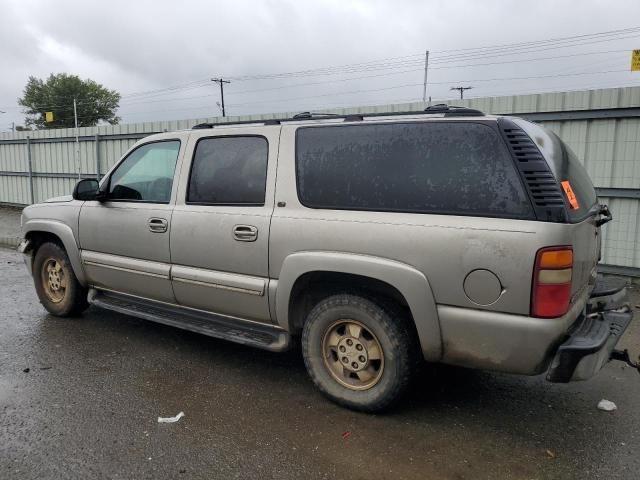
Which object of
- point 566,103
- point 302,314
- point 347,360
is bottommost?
point 347,360

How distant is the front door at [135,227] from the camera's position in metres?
4.27

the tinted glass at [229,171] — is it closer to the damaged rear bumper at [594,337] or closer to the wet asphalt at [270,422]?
the wet asphalt at [270,422]

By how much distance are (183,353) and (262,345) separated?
1175 mm

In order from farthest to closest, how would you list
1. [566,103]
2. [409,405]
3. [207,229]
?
[566,103]
[207,229]
[409,405]

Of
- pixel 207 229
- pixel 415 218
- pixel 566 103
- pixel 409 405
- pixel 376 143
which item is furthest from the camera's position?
pixel 566 103

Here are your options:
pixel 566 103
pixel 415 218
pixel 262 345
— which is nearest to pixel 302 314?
pixel 262 345

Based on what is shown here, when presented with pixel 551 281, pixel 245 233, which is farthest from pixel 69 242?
pixel 551 281

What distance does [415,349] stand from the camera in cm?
322

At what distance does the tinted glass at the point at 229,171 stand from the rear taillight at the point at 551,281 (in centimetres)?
192

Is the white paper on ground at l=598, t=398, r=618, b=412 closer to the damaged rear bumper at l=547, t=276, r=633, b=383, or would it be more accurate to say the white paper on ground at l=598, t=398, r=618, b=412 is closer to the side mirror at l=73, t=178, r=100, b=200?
the damaged rear bumper at l=547, t=276, r=633, b=383

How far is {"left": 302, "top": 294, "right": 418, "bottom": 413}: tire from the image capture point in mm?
3189

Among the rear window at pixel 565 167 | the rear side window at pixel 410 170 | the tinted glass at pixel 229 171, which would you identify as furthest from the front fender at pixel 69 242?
the rear window at pixel 565 167

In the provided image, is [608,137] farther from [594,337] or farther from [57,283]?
[57,283]

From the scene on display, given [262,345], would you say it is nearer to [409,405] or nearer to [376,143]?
[409,405]
